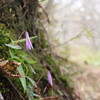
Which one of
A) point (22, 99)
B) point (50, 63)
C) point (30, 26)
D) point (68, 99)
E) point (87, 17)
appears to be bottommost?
point (87, 17)

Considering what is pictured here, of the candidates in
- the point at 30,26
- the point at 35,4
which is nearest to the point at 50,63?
the point at 30,26

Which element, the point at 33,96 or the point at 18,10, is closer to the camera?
the point at 33,96

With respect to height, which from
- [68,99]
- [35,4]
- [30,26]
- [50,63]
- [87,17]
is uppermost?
[35,4]

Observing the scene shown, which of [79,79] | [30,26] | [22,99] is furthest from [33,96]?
[79,79]

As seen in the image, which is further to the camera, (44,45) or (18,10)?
(44,45)

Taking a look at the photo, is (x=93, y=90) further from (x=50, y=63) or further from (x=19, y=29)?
(x=19, y=29)

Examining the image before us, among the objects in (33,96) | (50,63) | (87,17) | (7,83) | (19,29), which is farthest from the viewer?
(87,17)

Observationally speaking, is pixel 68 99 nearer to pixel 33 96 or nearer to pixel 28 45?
pixel 33 96

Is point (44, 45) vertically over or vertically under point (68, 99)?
over

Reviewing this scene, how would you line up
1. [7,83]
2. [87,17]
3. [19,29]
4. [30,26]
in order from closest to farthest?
[7,83], [19,29], [30,26], [87,17]
